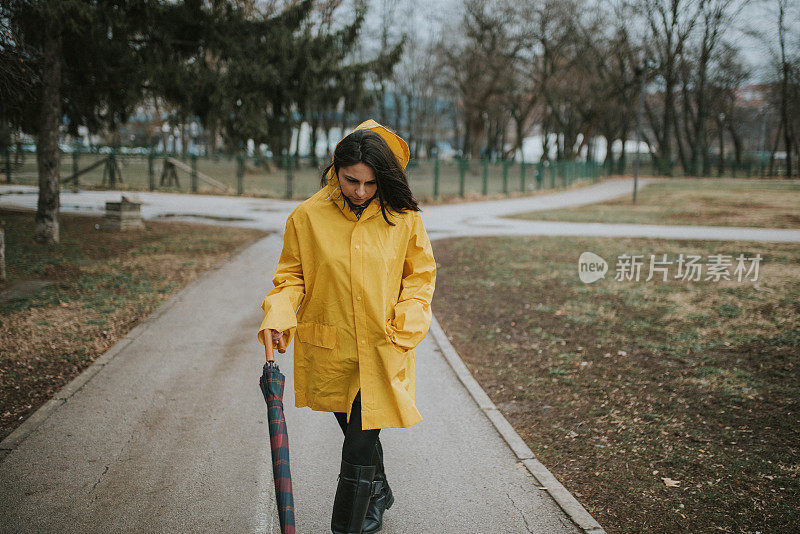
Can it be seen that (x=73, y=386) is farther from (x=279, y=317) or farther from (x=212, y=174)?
(x=212, y=174)

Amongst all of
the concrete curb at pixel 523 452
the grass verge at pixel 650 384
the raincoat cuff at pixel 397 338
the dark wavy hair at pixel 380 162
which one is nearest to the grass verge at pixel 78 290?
the raincoat cuff at pixel 397 338

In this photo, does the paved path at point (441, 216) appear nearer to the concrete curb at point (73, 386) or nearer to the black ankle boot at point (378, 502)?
the concrete curb at point (73, 386)

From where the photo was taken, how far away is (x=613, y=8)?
40469 millimetres

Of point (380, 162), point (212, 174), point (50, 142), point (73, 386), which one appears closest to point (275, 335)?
point (380, 162)

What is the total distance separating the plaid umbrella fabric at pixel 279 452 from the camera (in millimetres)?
2250

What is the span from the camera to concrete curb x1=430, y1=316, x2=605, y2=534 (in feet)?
10.4

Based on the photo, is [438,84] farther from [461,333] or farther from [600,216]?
[461,333]

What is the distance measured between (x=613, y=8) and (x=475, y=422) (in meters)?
42.5

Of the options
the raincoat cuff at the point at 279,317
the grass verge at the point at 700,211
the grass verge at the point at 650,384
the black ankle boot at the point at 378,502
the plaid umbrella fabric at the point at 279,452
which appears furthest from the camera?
the grass verge at the point at 700,211

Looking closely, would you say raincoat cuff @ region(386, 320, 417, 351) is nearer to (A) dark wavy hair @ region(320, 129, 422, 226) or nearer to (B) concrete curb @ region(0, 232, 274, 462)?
(A) dark wavy hair @ region(320, 129, 422, 226)

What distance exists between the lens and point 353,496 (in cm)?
264

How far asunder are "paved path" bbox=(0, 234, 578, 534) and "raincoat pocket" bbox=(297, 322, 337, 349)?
3.56ft

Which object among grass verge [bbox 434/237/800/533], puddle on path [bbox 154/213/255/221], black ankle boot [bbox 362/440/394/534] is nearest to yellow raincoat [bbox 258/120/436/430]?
black ankle boot [bbox 362/440/394/534]

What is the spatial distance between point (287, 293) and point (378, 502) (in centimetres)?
123
